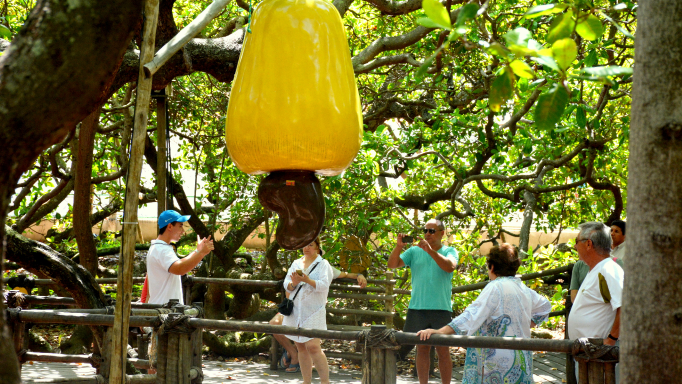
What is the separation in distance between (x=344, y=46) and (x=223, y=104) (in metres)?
5.59

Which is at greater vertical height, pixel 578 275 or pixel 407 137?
pixel 407 137

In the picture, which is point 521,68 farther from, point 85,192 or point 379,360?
point 85,192

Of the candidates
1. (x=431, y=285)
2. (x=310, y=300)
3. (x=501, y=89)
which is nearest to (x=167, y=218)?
(x=310, y=300)

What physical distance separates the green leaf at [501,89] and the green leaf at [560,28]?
0.11m

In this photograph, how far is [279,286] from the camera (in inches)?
251

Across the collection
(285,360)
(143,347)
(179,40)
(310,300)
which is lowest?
(285,360)

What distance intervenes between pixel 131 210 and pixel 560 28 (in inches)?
52.7

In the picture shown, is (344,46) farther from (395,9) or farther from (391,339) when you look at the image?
(395,9)

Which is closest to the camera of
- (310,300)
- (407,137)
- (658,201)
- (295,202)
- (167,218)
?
(658,201)

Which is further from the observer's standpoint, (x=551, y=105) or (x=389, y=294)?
(x=389, y=294)

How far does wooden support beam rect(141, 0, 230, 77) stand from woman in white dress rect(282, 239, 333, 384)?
297cm

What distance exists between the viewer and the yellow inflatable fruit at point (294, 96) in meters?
1.78

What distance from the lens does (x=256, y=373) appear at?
6609 millimetres

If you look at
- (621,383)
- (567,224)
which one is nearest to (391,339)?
(621,383)
